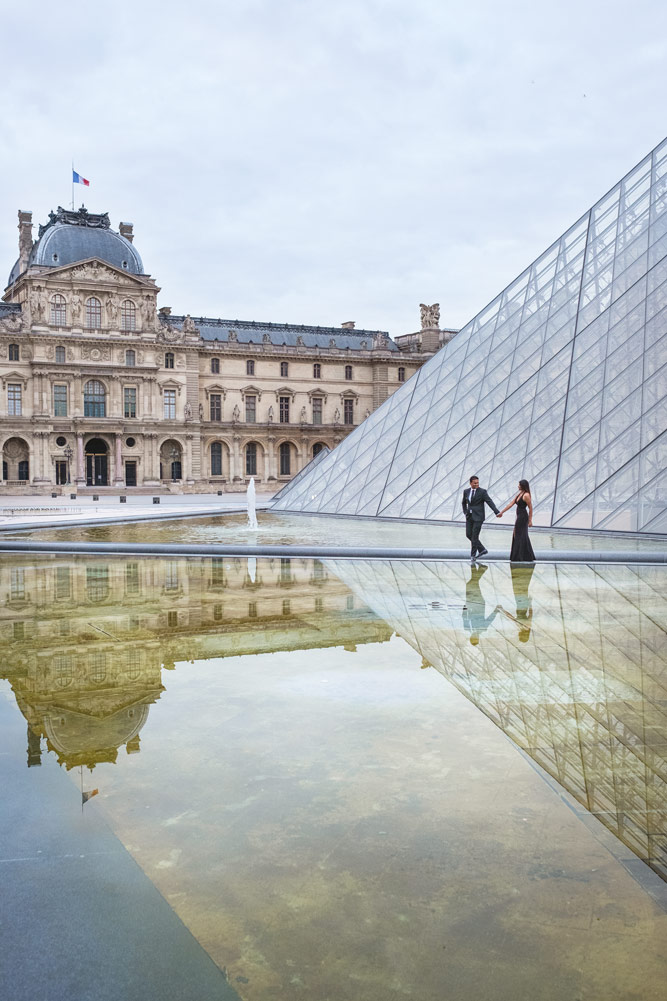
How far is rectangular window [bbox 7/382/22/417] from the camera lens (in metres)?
55.2

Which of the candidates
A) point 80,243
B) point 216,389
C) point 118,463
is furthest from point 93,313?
point 216,389

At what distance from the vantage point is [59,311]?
183ft

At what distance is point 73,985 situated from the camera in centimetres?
Result: 261

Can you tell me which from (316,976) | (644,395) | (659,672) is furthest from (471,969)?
(644,395)

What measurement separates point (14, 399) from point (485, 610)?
171ft

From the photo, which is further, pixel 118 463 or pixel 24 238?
pixel 24 238

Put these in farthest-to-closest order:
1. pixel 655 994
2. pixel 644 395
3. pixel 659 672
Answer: pixel 644 395 < pixel 659 672 < pixel 655 994

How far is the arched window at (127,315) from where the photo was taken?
2272 inches

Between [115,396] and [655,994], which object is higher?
[115,396]

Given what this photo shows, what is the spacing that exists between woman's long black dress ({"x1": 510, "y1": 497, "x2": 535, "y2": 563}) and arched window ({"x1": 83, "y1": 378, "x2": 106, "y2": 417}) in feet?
159

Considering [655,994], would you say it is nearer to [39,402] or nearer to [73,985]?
[73,985]

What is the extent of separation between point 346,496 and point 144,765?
22685 mm

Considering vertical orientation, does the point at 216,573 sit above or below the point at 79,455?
below

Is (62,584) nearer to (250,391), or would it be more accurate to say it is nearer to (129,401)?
(129,401)
